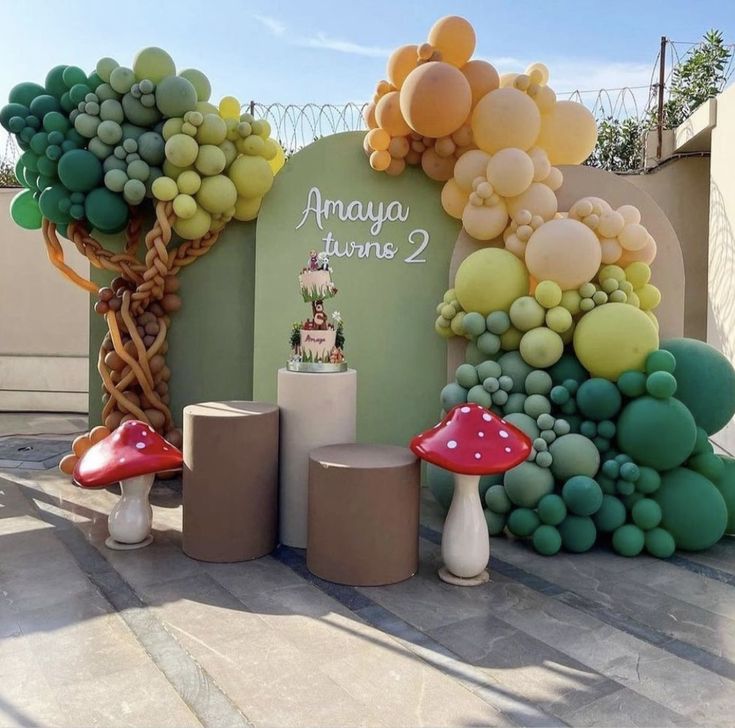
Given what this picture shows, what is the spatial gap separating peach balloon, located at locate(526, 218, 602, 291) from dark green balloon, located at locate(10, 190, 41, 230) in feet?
13.9

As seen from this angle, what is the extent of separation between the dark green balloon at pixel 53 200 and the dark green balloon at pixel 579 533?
4.48 metres

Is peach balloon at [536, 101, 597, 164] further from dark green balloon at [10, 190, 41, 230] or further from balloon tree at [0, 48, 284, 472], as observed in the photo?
dark green balloon at [10, 190, 41, 230]

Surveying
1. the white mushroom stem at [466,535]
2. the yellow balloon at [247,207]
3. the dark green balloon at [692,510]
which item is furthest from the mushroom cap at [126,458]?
the dark green balloon at [692,510]

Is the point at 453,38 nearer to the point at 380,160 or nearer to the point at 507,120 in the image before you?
the point at 507,120

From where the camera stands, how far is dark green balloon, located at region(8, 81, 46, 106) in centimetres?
557

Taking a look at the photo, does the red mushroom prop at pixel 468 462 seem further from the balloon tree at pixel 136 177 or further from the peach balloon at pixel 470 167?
the balloon tree at pixel 136 177

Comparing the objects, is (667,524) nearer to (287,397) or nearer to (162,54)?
(287,397)

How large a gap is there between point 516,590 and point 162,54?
468 centimetres

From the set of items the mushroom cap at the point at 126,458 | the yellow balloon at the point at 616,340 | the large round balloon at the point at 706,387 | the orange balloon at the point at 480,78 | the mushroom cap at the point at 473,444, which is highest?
the orange balloon at the point at 480,78

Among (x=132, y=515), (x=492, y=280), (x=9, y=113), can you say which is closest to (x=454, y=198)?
(x=492, y=280)

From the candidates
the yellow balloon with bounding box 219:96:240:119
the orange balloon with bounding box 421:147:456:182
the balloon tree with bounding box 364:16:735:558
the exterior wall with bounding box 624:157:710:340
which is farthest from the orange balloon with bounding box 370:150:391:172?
the exterior wall with bounding box 624:157:710:340

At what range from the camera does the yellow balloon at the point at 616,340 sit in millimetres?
4492

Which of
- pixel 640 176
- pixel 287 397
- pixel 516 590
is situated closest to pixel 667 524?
pixel 516 590

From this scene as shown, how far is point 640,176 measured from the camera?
30.0 feet
